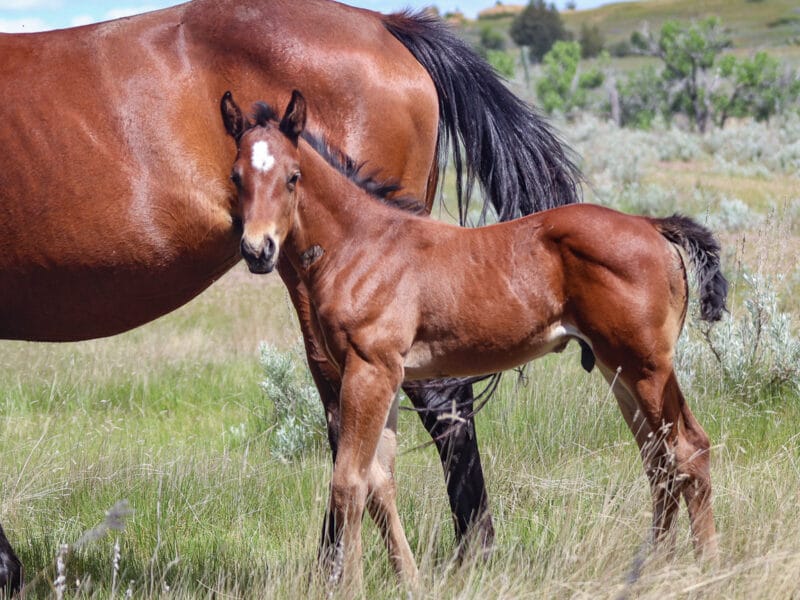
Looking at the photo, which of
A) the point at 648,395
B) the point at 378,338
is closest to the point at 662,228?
the point at 648,395

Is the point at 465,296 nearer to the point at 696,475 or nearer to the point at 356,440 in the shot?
the point at 356,440

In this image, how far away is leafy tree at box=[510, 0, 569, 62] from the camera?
7169cm

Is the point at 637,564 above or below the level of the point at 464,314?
below

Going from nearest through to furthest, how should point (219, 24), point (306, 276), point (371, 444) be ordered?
point (371, 444) → point (306, 276) → point (219, 24)

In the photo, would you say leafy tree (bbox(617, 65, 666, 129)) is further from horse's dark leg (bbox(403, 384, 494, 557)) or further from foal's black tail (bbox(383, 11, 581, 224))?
horse's dark leg (bbox(403, 384, 494, 557))

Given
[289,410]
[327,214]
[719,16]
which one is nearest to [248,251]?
[327,214]

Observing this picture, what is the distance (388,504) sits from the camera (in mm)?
3721

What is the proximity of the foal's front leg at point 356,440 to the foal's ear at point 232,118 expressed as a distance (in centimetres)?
83

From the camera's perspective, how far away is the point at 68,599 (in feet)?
11.7

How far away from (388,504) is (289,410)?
2611 millimetres

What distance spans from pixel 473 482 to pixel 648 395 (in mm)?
1218

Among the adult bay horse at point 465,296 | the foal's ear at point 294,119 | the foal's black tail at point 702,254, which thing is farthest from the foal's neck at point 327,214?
the foal's black tail at point 702,254

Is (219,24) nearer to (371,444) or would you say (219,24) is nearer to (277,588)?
(371,444)

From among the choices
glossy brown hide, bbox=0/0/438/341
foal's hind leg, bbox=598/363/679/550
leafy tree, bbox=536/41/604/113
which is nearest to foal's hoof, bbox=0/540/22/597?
glossy brown hide, bbox=0/0/438/341
